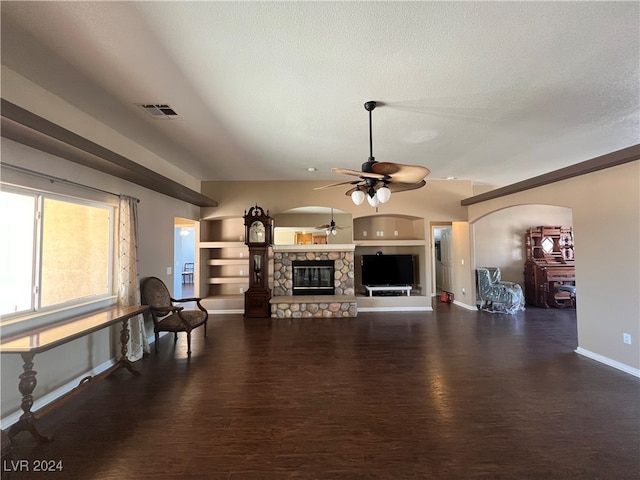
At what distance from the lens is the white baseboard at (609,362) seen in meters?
3.18

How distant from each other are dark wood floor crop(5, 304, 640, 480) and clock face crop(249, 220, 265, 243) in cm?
266

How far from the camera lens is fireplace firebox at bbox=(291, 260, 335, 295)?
6680mm

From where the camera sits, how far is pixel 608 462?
1906 millimetres

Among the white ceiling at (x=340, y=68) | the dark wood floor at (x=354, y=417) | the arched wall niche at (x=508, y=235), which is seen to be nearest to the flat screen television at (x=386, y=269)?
the arched wall niche at (x=508, y=235)

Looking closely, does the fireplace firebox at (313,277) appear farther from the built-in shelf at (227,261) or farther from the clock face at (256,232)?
the built-in shelf at (227,261)

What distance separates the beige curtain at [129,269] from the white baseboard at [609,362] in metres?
5.98

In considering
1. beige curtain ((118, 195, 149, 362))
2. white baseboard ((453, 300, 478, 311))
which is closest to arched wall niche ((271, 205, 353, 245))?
white baseboard ((453, 300, 478, 311))

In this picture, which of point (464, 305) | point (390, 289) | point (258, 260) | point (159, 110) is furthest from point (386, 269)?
point (159, 110)

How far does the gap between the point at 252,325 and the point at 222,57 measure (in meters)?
4.54

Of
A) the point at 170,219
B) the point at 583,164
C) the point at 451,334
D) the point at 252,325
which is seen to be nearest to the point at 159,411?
the point at 252,325

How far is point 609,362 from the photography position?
3.45 meters

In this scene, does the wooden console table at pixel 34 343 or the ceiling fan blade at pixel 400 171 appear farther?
the ceiling fan blade at pixel 400 171

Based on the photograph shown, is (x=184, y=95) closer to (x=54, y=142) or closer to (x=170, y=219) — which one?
(x=54, y=142)

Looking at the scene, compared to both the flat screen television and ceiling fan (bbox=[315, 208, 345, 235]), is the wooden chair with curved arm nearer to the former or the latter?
ceiling fan (bbox=[315, 208, 345, 235])
